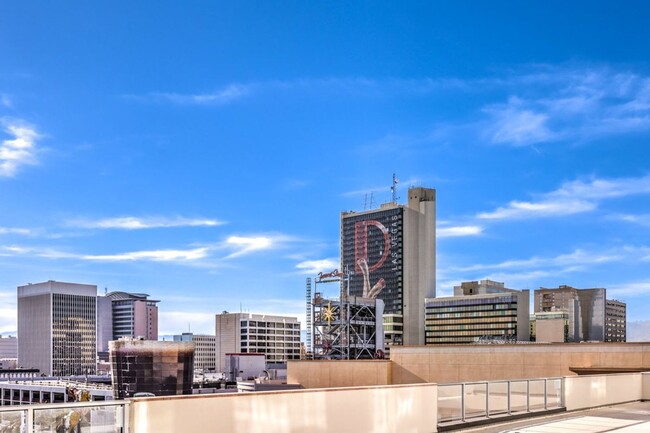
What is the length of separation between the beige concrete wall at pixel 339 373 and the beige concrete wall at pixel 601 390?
31.1 m

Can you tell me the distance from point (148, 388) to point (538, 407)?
178 feet

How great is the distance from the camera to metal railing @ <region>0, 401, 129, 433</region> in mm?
9000

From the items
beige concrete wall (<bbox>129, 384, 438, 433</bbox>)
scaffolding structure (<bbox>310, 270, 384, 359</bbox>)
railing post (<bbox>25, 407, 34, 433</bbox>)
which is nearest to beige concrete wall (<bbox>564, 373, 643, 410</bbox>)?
beige concrete wall (<bbox>129, 384, 438, 433</bbox>)

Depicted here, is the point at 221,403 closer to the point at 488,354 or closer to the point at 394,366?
the point at 488,354

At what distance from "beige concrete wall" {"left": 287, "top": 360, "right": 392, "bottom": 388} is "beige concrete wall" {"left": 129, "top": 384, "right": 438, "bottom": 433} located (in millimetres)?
40604

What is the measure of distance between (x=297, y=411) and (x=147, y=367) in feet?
190

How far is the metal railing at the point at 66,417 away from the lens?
900 cm

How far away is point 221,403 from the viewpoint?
1096 centimetres

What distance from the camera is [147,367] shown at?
6650 centimetres

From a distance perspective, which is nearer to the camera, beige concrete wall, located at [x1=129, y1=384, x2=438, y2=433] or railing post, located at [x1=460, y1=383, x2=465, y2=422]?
beige concrete wall, located at [x1=129, y1=384, x2=438, y2=433]

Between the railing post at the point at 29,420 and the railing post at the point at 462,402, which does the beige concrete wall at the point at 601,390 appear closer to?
the railing post at the point at 462,402

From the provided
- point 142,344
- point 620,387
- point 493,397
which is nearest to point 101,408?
point 493,397

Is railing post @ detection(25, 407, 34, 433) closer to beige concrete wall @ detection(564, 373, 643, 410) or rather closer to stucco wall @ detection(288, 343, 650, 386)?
beige concrete wall @ detection(564, 373, 643, 410)

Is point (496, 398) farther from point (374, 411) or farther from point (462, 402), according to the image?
point (374, 411)
